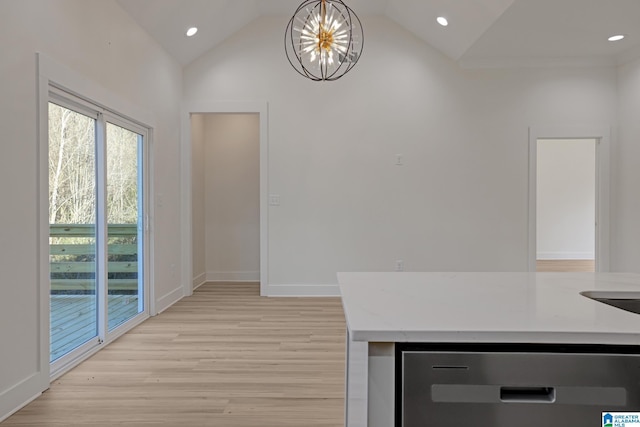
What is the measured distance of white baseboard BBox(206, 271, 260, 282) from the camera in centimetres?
627

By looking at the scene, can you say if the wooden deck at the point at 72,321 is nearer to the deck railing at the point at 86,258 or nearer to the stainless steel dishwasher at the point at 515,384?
the deck railing at the point at 86,258

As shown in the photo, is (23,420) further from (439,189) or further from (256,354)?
(439,189)

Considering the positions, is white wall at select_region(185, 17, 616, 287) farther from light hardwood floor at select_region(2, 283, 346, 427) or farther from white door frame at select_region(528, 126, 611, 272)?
light hardwood floor at select_region(2, 283, 346, 427)

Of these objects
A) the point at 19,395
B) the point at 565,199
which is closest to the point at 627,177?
the point at 565,199

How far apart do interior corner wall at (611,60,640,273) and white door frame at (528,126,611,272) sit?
81 millimetres

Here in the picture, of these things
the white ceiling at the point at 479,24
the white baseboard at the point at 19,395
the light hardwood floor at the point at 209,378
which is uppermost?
the white ceiling at the point at 479,24

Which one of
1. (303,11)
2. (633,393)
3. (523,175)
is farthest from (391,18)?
(633,393)

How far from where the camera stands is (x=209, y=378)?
2.71 metres

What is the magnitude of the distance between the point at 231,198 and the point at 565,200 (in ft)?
21.4

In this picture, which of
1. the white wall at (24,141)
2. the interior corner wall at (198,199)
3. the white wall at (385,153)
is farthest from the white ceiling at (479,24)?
the interior corner wall at (198,199)

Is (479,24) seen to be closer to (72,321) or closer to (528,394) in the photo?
(528,394)

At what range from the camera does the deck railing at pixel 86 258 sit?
285cm

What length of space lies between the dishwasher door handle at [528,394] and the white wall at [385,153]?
424 centimetres

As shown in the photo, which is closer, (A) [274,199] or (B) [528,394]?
(B) [528,394]
